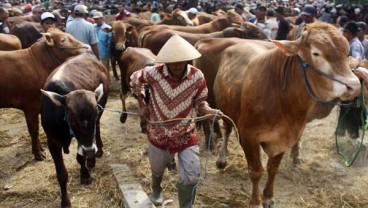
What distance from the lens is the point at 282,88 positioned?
12.0 ft

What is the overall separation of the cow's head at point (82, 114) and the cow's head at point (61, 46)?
7.28 ft

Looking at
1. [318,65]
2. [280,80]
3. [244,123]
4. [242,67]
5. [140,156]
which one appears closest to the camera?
[318,65]

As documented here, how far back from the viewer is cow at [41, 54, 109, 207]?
12.5 feet

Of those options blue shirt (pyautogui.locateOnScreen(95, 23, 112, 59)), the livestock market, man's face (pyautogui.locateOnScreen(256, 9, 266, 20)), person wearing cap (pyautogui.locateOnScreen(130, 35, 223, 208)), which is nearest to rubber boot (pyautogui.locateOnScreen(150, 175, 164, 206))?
the livestock market

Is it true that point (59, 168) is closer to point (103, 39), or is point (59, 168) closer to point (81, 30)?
point (81, 30)

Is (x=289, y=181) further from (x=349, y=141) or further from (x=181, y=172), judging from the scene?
(x=181, y=172)

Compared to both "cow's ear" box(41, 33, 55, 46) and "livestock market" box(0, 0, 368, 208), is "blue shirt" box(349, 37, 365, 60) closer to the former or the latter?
"livestock market" box(0, 0, 368, 208)

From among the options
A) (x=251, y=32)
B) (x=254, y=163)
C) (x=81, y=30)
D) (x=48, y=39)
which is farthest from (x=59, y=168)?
(x=251, y=32)

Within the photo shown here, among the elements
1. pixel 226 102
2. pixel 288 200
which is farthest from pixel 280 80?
pixel 288 200

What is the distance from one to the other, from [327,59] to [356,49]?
323 cm

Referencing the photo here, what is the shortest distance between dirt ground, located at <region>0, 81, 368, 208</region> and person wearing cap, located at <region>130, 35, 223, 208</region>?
1.06 m

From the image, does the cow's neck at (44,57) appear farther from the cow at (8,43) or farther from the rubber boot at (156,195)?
the rubber boot at (156,195)

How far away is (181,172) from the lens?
3.59 metres

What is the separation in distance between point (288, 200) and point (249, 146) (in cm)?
110
